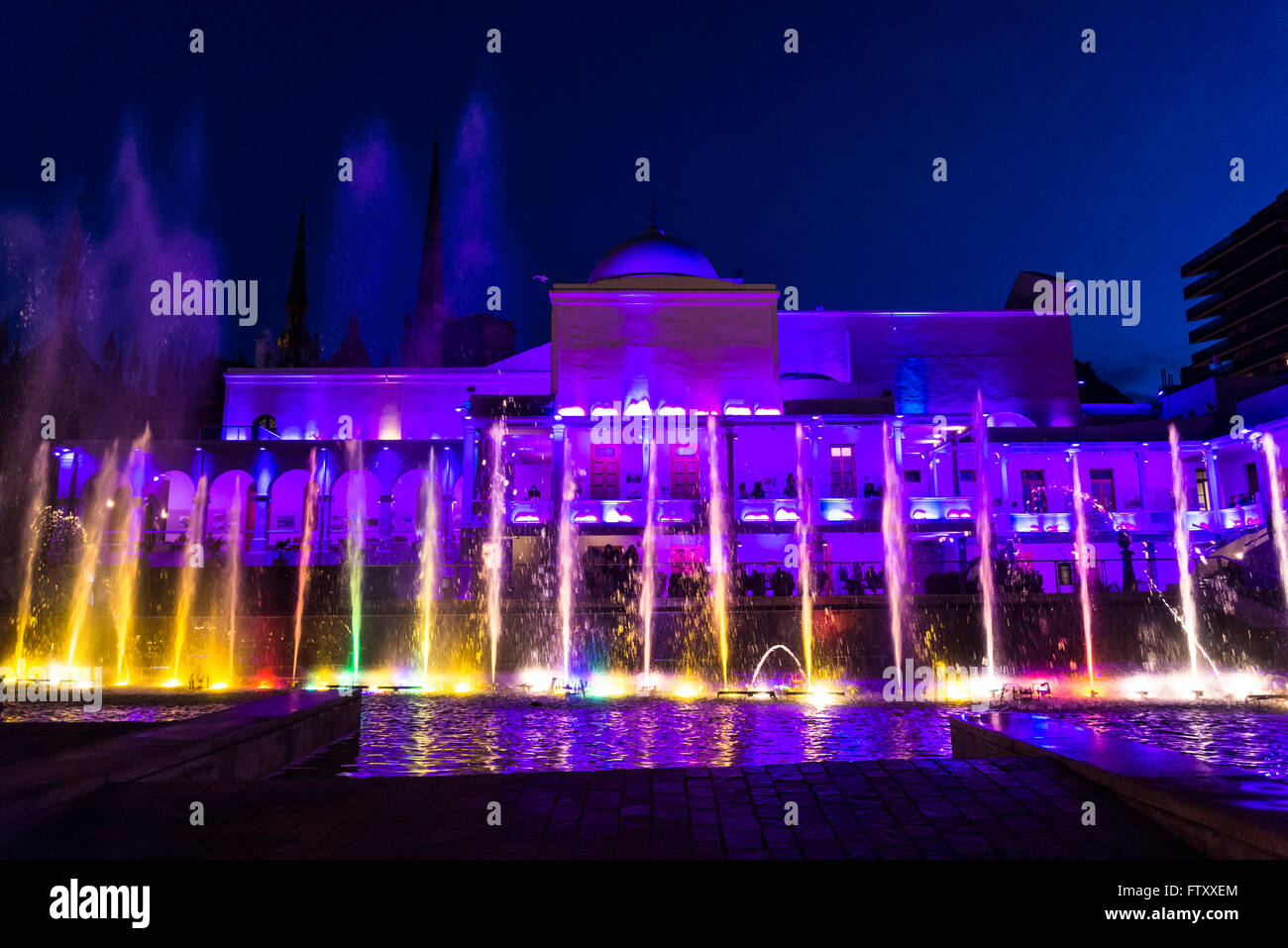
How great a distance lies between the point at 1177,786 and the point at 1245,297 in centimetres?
10715

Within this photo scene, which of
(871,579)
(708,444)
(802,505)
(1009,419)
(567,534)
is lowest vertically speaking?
(871,579)

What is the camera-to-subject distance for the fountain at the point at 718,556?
65.4 ft

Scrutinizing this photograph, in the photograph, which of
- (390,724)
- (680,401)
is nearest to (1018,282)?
(680,401)

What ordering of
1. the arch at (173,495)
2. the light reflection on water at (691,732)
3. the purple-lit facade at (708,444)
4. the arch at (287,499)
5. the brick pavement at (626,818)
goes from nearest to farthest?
the brick pavement at (626,818)
the light reflection on water at (691,732)
the purple-lit facade at (708,444)
the arch at (173,495)
the arch at (287,499)

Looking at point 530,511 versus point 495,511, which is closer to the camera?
point 495,511

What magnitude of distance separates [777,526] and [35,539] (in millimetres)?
25298

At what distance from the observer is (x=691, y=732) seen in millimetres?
9789

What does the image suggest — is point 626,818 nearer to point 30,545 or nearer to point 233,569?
point 233,569

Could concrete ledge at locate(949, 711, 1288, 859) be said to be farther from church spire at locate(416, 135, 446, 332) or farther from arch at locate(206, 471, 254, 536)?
church spire at locate(416, 135, 446, 332)

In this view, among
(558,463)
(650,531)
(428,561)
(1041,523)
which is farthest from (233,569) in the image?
(1041,523)

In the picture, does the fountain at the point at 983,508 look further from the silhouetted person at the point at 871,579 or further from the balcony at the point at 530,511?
the balcony at the point at 530,511

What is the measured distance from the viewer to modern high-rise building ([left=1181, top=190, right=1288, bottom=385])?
8694 cm

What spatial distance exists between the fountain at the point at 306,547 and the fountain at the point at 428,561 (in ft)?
8.55

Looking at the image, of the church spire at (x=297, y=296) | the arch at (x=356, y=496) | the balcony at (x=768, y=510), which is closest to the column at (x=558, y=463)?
the balcony at (x=768, y=510)
